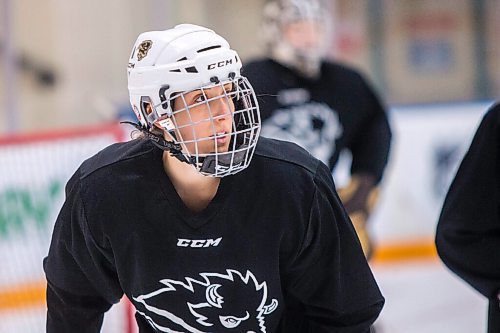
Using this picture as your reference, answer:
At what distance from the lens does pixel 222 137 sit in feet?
4.67

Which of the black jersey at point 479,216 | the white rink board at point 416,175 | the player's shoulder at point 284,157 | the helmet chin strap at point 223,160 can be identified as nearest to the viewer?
the helmet chin strap at point 223,160

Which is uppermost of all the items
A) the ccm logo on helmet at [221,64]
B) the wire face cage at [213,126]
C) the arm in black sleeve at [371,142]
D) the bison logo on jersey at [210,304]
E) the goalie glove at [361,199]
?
the ccm logo on helmet at [221,64]

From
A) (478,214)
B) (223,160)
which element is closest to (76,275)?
(223,160)

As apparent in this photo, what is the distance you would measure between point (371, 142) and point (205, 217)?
4.48 feet

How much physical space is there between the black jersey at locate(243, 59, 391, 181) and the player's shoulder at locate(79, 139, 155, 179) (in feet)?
3.45

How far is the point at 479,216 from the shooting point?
1751 millimetres

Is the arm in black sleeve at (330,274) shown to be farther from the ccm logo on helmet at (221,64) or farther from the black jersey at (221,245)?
the ccm logo on helmet at (221,64)

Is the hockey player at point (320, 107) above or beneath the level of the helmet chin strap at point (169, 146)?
beneath

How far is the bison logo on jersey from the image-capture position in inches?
60.9

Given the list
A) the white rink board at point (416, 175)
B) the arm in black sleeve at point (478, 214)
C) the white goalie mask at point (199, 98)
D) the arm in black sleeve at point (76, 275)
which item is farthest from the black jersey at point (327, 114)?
the white rink board at point (416, 175)

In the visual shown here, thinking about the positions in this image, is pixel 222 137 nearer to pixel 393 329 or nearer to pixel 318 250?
pixel 318 250

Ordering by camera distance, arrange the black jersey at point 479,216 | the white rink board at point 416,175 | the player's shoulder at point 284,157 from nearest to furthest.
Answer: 1. the player's shoulder at point 284,157
2. the black jersey at point 479,216
3. the white rink board at point 416,175

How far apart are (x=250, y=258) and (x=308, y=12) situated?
1.43 m

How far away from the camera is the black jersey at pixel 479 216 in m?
1.73
